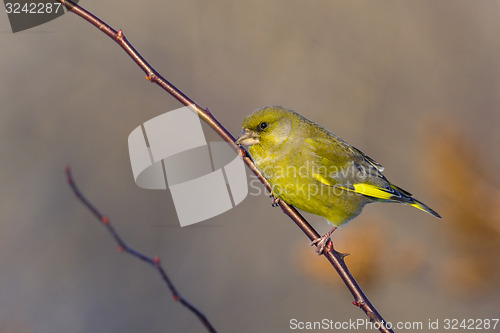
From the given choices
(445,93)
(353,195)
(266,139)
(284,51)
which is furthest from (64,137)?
(445,93)

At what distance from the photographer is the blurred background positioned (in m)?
5.56

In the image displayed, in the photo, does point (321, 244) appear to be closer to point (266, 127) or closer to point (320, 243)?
point (320, 243)

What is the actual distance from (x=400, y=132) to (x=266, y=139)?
2.42m

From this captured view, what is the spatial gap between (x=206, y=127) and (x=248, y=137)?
2.22m

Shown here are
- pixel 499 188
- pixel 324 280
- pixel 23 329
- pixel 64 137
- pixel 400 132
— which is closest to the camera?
pixel 499 188

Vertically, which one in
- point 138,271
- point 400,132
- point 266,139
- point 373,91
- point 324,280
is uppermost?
point 266,139

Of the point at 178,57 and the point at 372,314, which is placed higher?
the point at 178,57

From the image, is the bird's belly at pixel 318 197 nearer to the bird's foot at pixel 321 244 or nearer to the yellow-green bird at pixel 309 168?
the yellow-green bird at pixel 309 168

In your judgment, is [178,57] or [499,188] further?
[178,57]

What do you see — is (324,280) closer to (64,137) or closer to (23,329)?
(23,329)

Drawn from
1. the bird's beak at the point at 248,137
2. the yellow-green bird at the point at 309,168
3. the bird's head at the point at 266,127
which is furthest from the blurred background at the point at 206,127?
the bird's beak at the point at 248,137

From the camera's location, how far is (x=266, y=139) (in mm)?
3715

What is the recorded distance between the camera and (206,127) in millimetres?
5805

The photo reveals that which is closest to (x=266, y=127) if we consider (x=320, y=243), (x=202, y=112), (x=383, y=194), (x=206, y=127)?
(x=202, y=112)
